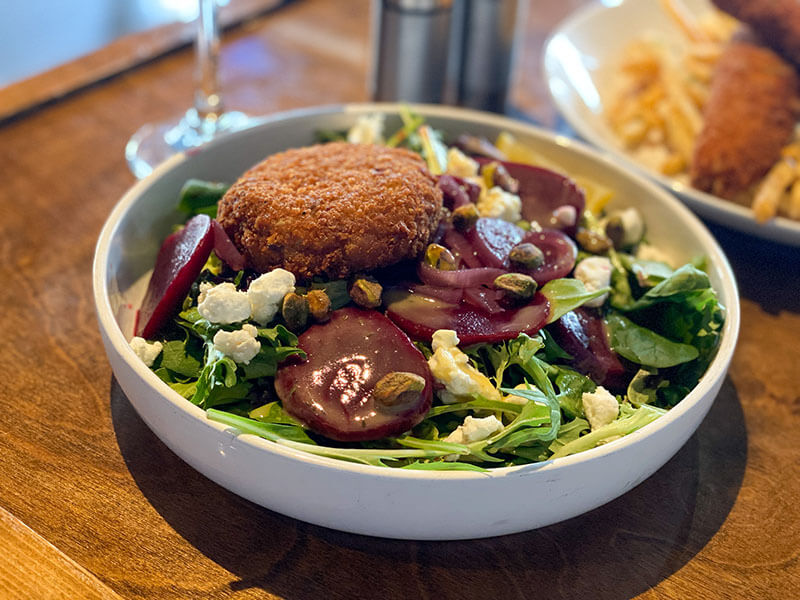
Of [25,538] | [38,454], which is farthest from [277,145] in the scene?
[25,538]

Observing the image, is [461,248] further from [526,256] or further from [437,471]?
[437,471]

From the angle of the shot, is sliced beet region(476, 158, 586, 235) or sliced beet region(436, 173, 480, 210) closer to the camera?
sliced beet region(436, 173, 480, 210)

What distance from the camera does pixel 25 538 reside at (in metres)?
1.43

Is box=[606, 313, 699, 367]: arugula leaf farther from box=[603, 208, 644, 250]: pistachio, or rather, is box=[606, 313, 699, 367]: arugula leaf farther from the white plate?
the white plate

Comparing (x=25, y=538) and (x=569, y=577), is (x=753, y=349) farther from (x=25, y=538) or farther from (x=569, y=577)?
(x=25, y=538)

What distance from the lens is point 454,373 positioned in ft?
4.89

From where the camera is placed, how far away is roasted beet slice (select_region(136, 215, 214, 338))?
1.69m

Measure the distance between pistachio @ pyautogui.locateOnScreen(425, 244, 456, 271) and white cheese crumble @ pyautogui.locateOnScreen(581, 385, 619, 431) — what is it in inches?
16.0

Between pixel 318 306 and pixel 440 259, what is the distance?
0.31 meters

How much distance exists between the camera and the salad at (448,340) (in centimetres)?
145

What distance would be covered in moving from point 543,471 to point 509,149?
131 centimetres

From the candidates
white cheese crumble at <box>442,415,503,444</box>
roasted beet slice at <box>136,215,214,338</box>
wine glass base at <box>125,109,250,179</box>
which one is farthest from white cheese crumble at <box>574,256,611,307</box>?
wine glass base at <box>125,109,250,179</box>

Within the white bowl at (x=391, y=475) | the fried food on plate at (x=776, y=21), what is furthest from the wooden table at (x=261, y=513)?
the fried food on plate at (x=776, y=21)

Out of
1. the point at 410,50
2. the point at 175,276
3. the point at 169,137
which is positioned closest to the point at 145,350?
the point at 175,276
